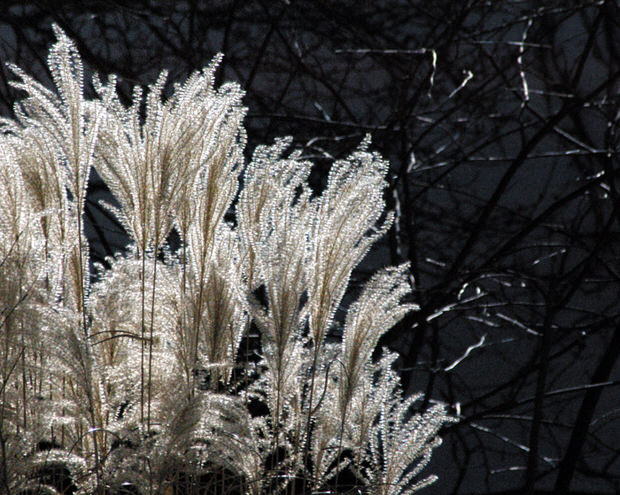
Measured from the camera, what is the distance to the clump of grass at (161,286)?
1060 mm

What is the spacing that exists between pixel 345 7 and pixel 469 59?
644mm

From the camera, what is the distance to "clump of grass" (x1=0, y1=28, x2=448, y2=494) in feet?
3.48

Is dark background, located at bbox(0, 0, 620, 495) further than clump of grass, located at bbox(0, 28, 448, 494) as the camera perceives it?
Yes

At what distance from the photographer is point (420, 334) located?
2.59 metres

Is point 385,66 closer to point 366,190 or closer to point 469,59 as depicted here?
point 469,59

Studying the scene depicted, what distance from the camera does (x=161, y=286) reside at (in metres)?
1.27

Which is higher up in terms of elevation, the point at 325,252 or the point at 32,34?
the point at 32,34

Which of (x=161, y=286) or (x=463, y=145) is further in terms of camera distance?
(x=463, y=145)

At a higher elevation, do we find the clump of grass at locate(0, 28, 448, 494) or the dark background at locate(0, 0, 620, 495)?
the dark background at locate(0, 0, 620, 495)

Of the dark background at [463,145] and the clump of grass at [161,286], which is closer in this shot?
the clump of grass at [161,286]

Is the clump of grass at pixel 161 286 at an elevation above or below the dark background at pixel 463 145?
below

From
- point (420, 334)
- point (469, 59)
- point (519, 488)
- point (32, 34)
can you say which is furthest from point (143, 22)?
point (519, 488)

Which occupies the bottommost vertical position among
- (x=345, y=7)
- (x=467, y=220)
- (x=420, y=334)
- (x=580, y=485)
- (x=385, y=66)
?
(x=580, y=485)

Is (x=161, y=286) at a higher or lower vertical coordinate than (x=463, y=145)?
lower
